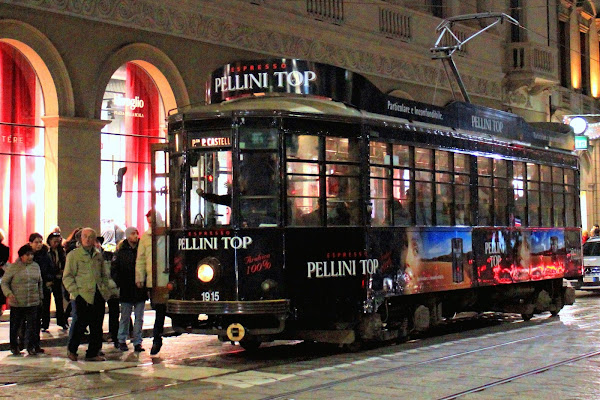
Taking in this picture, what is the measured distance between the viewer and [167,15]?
18859 mm

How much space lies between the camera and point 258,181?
38.4 feet

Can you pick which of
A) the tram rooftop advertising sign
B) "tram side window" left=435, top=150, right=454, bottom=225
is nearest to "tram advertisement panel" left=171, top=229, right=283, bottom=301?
Result: the tram rooftop advertising sign

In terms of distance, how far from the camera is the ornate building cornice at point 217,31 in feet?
57.4

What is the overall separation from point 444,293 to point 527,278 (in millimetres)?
2712

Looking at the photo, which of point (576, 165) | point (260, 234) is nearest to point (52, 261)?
point (260, 234)

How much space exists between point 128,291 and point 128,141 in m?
6.42

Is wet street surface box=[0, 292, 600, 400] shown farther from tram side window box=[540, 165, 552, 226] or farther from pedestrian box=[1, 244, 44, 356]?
tram side window box=[540, 165, 552, 226]

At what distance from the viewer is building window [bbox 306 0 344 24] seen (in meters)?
22.4

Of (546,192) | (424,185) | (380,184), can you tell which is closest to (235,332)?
(380,184)

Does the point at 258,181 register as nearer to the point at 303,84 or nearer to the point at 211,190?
the point at 211,190

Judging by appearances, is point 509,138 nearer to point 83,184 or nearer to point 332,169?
point 332,169

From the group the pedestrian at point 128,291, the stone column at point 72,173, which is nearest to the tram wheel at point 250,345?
the pedestrian at point 128,291

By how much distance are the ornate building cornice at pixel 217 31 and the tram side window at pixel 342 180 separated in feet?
22.3

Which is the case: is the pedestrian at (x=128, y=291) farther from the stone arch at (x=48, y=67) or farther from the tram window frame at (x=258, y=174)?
the stone arch at (x=48, y=67)
